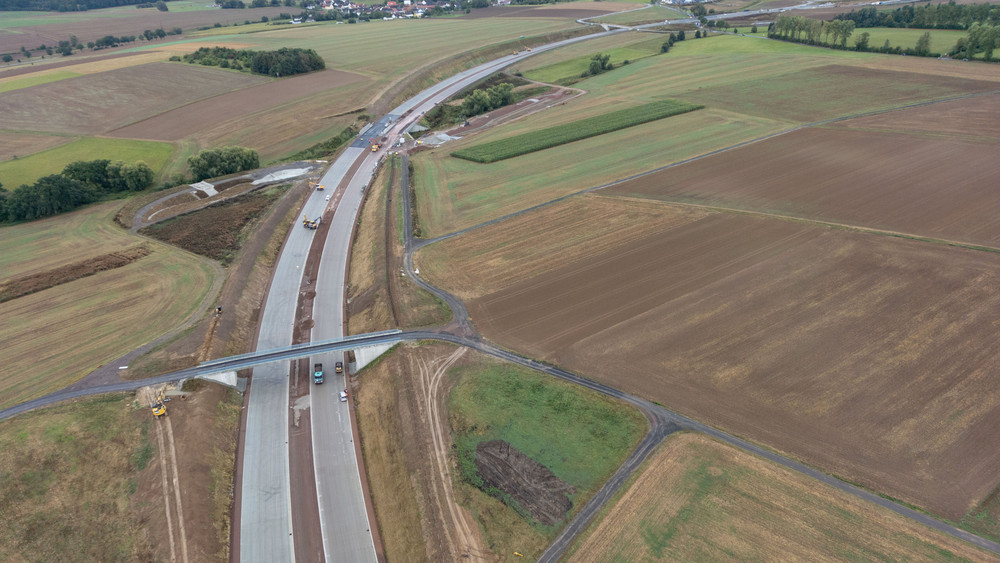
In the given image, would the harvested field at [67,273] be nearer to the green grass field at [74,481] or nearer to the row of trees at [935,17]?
the green grass field at [74,481]

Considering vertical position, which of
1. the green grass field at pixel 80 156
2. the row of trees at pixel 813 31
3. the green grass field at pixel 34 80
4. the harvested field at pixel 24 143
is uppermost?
the row of trees at pixel 813 31

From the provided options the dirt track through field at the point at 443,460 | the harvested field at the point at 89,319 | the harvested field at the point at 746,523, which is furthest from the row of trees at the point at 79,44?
the harvested field at the point at 746,523

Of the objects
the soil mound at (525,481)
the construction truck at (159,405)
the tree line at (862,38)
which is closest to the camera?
the soil mound at (525,481)

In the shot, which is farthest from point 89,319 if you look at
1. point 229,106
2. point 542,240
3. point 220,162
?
point 229,106

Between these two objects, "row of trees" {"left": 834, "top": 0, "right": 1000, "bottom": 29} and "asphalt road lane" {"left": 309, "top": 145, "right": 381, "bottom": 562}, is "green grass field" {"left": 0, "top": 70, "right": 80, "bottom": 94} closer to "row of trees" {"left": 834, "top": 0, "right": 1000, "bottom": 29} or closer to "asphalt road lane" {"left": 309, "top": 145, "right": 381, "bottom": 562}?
"asphalt road lane" {"left": 309, "top": 145, "right": 381, "bottom": 562}

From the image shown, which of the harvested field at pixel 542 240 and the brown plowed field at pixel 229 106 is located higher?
the brown plowed field at pixel 229 106

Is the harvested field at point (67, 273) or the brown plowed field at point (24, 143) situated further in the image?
the brown plowed field at point (24, 143)

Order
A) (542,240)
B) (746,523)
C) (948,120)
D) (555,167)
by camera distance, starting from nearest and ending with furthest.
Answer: (746,523)
(542,240)
(555,167)
(948,120)

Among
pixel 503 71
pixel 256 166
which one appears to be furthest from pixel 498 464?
pixel 503 71

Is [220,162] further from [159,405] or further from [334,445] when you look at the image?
[334,445]
